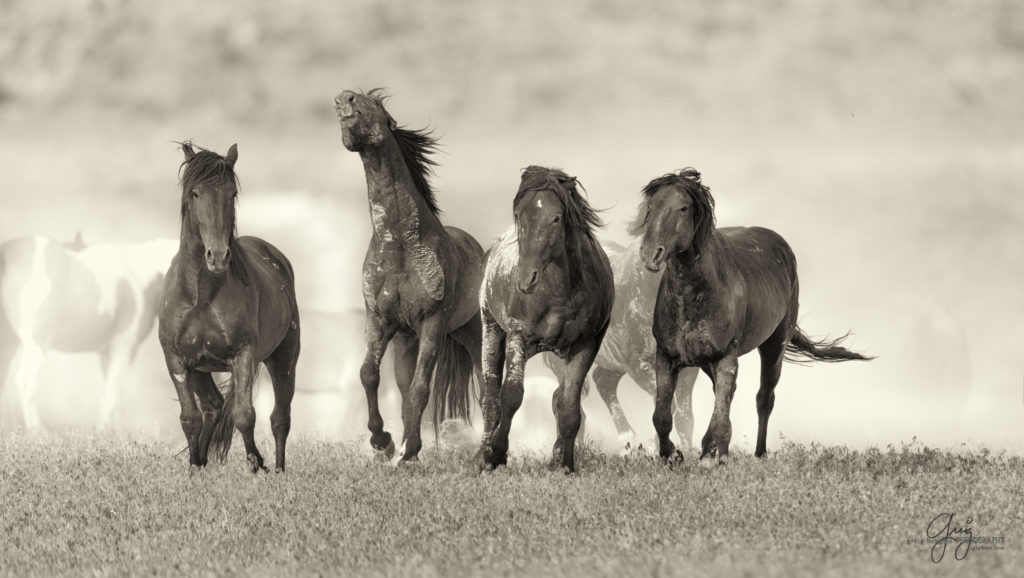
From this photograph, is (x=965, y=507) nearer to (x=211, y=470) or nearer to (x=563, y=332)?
(x=563, y=332)

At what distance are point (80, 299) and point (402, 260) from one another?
10620 millimetres

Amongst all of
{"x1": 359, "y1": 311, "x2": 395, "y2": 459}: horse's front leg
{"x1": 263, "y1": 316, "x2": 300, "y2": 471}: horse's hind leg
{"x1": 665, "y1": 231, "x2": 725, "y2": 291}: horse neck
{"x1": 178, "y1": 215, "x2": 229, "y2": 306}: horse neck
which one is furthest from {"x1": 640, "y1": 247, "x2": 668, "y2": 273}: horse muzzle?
{"x1": 263, "y1": 316, "x2": 300, "y2": 471}: horse's hind leg

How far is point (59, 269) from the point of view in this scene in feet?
73.4

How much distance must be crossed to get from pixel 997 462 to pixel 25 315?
50.9 feet

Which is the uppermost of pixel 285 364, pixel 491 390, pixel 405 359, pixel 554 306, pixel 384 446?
pixel 554 306

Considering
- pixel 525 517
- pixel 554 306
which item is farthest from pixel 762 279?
pixel 525 517

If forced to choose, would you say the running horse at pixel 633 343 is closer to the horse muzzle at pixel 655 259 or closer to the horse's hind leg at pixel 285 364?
the horse's hind leg at pixel 285 364

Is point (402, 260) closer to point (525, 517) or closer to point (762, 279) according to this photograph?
point (762, 279)

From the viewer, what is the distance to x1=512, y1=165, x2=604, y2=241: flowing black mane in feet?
38.1

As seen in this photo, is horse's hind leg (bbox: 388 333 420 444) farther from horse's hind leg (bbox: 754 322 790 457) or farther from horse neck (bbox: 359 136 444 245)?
horse's hind leg (bbox: 754 322 790 457)

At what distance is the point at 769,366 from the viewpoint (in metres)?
14.3

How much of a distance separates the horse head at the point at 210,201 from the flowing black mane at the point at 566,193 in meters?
2.63

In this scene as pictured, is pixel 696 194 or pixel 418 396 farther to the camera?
pixel 418 396

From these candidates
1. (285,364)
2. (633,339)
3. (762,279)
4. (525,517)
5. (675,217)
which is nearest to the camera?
(525,517)
